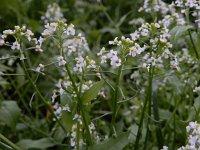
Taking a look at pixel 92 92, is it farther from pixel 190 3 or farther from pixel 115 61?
pixel 190 3

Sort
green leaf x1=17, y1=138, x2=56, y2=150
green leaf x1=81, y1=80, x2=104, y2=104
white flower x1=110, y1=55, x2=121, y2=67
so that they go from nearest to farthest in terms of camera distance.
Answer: white flower x1=110, y1=55, x2=121, y2=67 → green leaf x1=81, y1=80, x2=104, y2=104 → green leaf x1=17, y1=138, x2=56, y2=150

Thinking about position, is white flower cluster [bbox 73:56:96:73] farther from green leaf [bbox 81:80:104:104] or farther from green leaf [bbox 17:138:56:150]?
green leaf [bbox 17:138:56:150]

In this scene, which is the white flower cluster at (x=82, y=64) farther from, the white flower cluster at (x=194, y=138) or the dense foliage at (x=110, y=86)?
the white flower cluster at (x=194, y=138)

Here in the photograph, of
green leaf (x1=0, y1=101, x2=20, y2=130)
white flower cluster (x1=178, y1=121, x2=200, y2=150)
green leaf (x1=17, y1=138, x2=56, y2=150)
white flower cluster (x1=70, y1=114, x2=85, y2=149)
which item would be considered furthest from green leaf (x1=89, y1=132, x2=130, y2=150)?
green leaf (x1=0, y1=101, x2=20, y2=130)

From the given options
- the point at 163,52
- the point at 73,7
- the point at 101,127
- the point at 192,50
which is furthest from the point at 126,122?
the point at 73,7

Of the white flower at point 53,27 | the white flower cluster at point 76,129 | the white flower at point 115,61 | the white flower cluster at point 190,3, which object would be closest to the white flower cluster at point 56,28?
the white flower at point 53,27

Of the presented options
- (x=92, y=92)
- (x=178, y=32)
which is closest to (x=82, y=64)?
(x=92, y=92)

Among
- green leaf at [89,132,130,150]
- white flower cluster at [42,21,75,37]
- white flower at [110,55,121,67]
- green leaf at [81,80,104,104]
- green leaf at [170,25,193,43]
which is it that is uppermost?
white flower cluster at [42,21,75,37]

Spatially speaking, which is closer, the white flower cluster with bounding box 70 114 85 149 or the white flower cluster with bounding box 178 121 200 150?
the white flower cluster with bounding box 178 121 200 150
